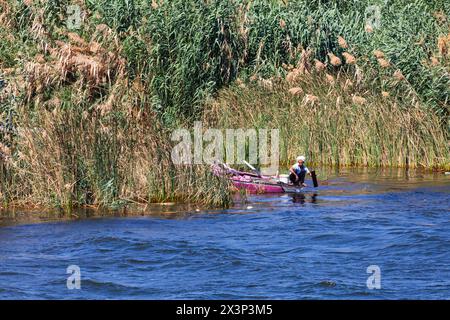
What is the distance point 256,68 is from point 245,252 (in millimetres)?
10751

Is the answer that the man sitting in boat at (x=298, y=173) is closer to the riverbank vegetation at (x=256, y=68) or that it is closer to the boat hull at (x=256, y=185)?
the boat hull at (x=256, y=185)

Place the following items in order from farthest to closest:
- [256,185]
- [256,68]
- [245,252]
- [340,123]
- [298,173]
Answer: [256,68] → [340,123] → [298,173] → [256,185] → [245,252]

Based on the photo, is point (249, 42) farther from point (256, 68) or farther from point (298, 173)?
point (298, 173)

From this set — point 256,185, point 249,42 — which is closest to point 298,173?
point 256,185

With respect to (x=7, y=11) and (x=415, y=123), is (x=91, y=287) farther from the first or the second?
(x=7, y=11)

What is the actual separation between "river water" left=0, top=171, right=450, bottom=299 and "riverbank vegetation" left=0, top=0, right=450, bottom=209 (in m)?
3.04

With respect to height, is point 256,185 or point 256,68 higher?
point 256,68

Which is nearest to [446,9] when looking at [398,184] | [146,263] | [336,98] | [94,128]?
[336,98]

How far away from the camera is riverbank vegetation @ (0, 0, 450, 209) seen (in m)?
23.0

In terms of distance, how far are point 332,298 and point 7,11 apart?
16.5 metres

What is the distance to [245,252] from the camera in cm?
1625

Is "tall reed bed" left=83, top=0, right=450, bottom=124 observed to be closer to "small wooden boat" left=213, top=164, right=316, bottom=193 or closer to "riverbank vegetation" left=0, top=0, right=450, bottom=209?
"riverbank vegetation" left=0, top=0, right=450, bottom=209

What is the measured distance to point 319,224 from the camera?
18.3 metres

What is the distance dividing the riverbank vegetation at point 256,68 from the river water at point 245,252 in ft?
9.96
